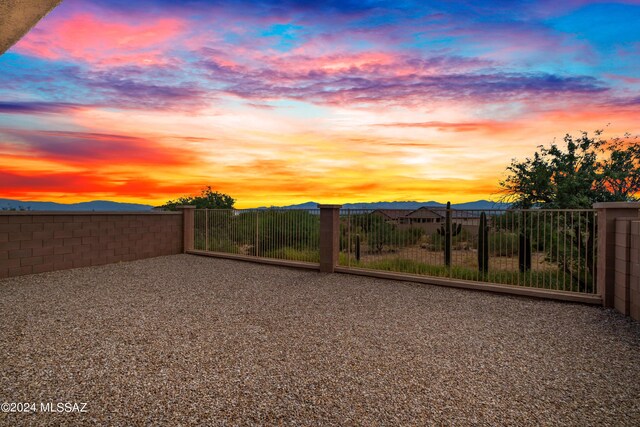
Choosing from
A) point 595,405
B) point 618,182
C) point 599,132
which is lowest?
point 595,405

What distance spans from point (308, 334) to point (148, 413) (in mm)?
2871

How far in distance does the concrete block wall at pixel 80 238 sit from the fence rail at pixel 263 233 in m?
1.67

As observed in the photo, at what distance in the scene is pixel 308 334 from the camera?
6363mm

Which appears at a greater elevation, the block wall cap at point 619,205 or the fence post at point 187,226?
the block wall cap at point 619,205

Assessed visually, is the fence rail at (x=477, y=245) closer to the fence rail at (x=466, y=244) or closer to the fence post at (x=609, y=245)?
the fence rail at (x=466, y=244)

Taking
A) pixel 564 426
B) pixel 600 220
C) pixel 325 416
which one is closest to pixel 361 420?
pixel 325 416

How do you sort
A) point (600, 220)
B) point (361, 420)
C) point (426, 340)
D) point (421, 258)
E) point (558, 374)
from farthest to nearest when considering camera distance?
point (421, 258) < point (600, 220) < point (426, 340) < point (558, 374) < point (361, 420)

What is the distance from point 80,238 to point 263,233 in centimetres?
627

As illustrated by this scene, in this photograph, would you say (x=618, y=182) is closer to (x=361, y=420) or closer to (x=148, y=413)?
(x=361, y=420)

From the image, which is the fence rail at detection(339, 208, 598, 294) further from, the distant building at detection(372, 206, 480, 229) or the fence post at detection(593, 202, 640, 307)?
the fence post at detection(593, 202, 640, 307)

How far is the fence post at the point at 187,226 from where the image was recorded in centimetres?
1742

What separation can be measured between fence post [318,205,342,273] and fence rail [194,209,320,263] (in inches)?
20.3

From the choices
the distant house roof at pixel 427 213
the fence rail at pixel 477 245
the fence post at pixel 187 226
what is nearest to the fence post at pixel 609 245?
the fence rail at pixel 477 245

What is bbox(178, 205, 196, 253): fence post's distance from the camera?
57.2 ft
